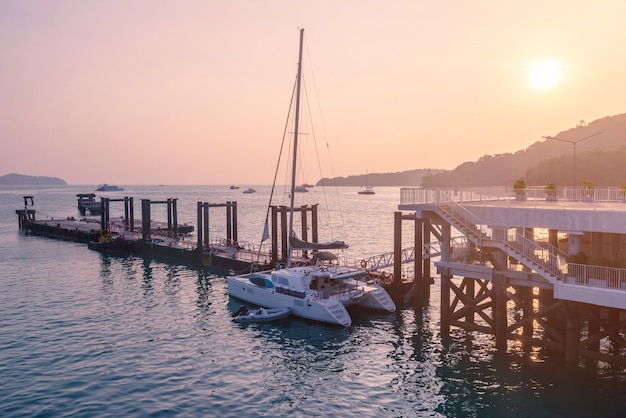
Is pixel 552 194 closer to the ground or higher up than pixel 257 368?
higher up

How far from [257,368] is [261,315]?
29.3ft

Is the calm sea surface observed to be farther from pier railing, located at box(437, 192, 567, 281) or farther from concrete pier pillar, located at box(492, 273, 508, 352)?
pier railing, located at box(437, 192, 567, 281)

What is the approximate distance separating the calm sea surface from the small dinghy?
0.70m

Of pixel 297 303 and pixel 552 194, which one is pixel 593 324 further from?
pixel 297 303

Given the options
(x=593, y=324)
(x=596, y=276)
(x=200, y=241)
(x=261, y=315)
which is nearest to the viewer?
(x=596, y=276)

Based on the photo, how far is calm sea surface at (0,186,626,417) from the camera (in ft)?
73.0

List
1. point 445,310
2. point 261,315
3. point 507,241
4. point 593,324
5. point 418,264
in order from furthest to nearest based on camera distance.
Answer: point 261,315 → point 418,264 → point 445,310 → point 593,324 → point 507,241

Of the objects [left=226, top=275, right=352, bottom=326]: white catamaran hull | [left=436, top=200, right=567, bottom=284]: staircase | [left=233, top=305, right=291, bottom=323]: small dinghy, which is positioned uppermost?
[left=436, top=200, right=567, bottom=284]: staircase

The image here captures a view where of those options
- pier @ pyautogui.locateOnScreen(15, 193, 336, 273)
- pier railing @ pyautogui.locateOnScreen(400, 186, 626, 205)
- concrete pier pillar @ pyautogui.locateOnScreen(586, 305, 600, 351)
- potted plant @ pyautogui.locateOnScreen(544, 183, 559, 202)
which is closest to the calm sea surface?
concrete pier pillar @ pyautogui.locateOnScreen(586, 305, 600, 351)

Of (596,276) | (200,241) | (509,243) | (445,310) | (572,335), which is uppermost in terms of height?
(509,243)

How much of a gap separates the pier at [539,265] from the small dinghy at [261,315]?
10104 mm

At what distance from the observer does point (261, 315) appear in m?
36.1

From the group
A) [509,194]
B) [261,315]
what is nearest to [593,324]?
[509,194]

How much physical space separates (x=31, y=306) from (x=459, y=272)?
3363 centimetres
